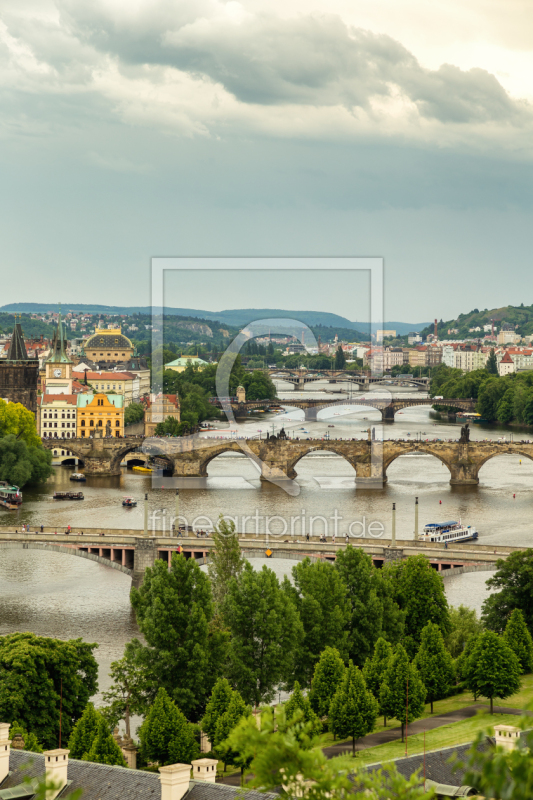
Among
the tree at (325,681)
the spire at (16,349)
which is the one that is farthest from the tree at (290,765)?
the spire at (16,349)

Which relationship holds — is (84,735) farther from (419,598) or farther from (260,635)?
(419,598)

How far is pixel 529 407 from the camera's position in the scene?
96188 millimetres

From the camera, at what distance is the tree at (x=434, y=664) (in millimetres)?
24984

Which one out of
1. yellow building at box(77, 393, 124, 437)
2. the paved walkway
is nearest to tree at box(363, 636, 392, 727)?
the paved walkway

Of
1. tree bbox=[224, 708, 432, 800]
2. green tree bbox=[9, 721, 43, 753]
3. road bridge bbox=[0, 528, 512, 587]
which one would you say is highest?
tree bbox=[224, 708, 432, 800]

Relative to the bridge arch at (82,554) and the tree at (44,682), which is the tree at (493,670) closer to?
the tree at (44,682)

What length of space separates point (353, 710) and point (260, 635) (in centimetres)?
375

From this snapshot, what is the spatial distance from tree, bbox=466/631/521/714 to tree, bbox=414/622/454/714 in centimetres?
61

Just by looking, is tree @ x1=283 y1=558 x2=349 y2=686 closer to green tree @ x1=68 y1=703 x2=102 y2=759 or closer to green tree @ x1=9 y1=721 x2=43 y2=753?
green tree @ x1=68 y1=703 x2=102 y2=759

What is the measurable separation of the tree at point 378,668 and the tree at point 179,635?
3.10 metres

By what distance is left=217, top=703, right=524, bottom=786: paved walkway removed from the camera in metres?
22.0

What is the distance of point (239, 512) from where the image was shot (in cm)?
4938

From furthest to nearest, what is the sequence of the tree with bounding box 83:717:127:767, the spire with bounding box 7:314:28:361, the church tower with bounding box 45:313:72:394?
1. the church tower with bounding box 45:313:72:394
2. the spire with bounding box 7:314:28:361
3. the tree with bounding box 83:717:127:767

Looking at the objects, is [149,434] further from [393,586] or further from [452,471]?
[393,586]
